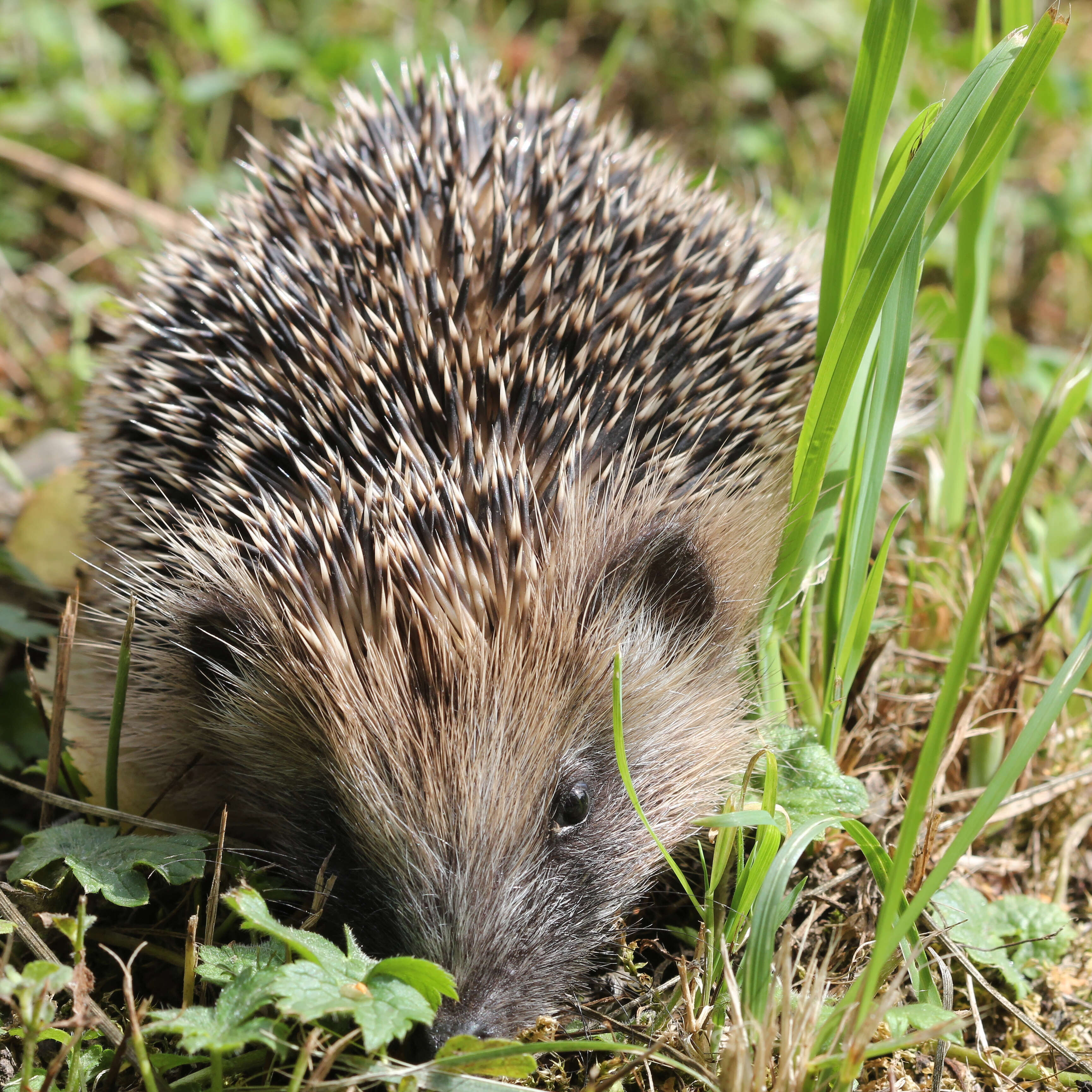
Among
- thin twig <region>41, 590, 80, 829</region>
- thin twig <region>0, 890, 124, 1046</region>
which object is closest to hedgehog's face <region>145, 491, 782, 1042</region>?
thin twig <region>41, 590, 80, 829</region>

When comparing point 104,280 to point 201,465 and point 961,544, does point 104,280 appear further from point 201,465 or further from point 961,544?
point 961,544

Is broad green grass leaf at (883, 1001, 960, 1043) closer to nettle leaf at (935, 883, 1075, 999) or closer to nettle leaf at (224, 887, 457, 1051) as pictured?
nettle leaf at (935, 883, 1075, 999)

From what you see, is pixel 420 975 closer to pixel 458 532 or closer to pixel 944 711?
pixel 458 532

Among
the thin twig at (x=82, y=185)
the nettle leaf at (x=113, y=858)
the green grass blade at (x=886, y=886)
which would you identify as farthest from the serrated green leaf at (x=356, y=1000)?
the thin twig at (x=82, y=185)

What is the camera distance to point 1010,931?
7.70 feet

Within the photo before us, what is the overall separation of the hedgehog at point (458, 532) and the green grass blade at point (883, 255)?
0.26 metres

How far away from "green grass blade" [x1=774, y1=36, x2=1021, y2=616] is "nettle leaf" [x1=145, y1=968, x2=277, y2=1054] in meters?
1.45

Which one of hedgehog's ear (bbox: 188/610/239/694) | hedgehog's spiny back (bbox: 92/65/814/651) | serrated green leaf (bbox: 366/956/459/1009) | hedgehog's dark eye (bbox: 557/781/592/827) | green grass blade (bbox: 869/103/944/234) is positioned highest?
green grass blade (bbox: 869/103/944/234)

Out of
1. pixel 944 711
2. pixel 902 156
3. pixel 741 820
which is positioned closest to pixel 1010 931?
pixel 741 820

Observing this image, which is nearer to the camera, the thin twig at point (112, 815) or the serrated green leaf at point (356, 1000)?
the serrated green leaf at point (356, 1000)

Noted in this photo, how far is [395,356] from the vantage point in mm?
2465

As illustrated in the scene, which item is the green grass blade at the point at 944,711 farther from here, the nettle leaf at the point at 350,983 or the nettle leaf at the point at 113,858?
the nettle leaf at the point at 113,858

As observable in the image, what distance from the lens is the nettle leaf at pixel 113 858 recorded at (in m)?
2.18

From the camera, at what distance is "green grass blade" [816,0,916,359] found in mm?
2205
